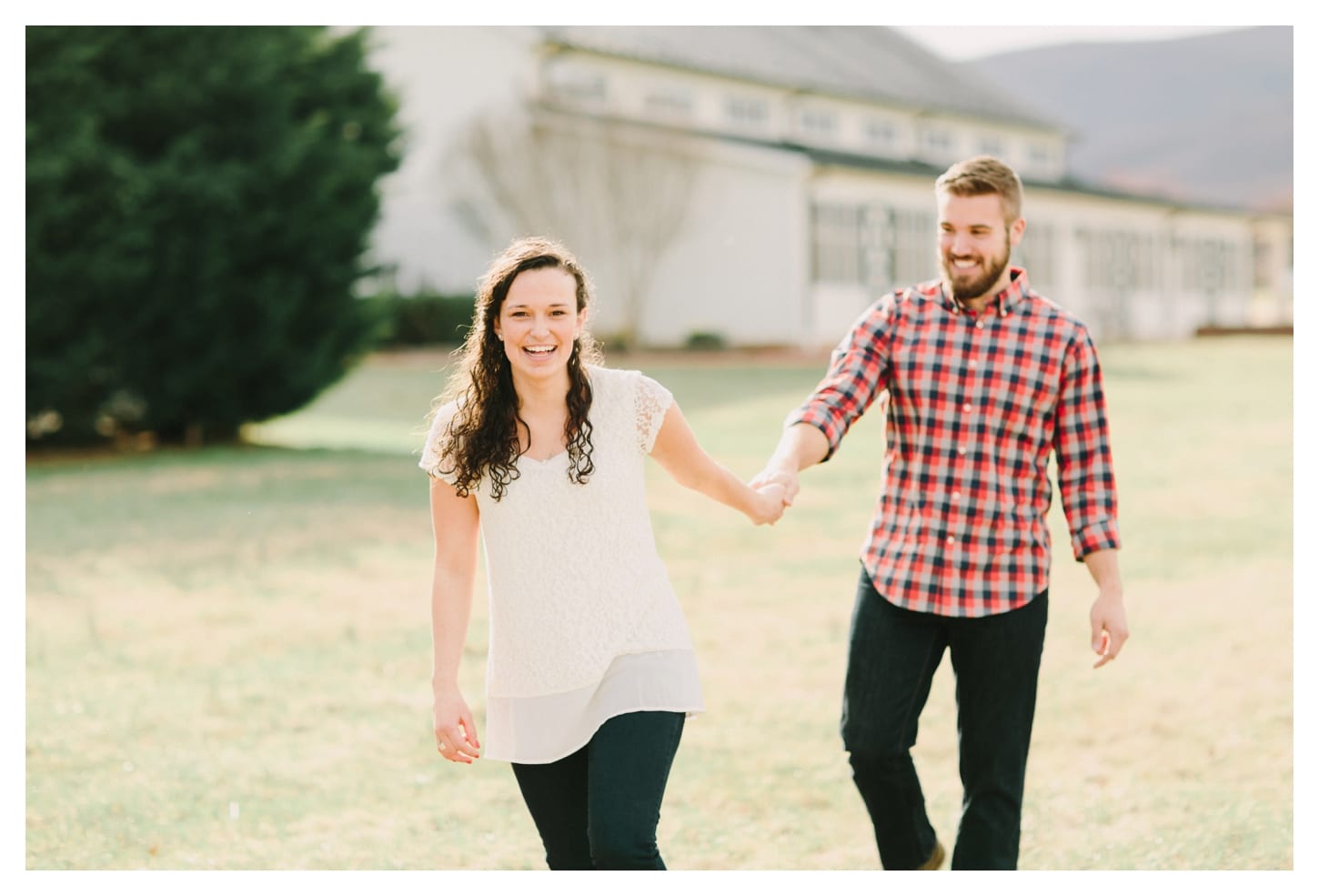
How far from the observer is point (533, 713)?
3.20m

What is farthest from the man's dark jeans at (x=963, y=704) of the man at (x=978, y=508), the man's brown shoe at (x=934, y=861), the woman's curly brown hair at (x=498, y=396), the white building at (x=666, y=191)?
the white building at (x=666, y=191)

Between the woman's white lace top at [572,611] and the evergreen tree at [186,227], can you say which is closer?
the woman's white lace top at [572,611]

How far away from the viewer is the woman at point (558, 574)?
3.16 metres

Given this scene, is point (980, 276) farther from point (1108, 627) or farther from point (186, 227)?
point (186, 227)

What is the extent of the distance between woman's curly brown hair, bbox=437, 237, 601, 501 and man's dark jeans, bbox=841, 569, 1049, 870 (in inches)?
40.2

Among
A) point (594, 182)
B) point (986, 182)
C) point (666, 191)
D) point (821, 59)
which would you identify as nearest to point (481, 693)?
point (986, 182)

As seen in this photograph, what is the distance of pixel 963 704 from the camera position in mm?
3707

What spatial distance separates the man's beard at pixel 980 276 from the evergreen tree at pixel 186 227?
1523 centimetres

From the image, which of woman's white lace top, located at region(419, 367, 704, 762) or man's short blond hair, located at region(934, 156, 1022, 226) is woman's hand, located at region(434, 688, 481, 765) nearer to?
woman's white lace top, located at region(419, 367, 704, 762)

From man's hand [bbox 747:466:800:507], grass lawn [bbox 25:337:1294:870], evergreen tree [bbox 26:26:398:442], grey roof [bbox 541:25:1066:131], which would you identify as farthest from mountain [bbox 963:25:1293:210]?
man's hand [bbox 747:466:800:507]

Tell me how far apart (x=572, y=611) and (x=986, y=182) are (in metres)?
1.55

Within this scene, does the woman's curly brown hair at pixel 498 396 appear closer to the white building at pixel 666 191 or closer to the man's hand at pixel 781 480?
the man's hand at pixel 781 480

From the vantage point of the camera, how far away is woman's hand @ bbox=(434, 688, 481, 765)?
321 cm
